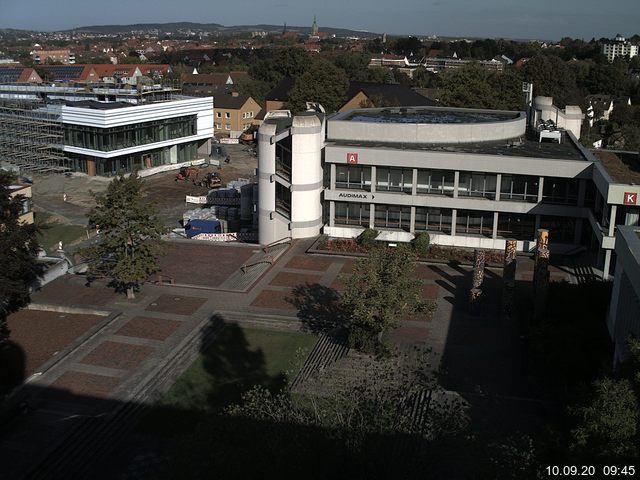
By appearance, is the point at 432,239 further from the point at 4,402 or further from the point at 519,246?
the point at 4,402

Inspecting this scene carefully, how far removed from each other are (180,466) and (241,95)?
79197 millimetres

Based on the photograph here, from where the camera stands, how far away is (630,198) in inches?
1225

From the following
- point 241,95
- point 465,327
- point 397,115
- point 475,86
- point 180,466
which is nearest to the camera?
point 180,466

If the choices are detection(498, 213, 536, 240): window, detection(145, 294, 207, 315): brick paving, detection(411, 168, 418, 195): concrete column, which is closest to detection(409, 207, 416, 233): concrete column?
detection(411, 168, 418, 195): concrete column

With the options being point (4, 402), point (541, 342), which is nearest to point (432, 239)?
point (541, 342)

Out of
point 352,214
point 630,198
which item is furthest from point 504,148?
point 630,198

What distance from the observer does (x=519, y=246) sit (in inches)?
1519

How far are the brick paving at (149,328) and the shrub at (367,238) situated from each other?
13.5m

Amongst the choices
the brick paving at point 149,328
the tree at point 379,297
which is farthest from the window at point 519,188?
the brick paving at point 149,328

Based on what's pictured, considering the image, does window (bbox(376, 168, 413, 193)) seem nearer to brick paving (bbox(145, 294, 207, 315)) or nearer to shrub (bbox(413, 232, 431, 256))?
shrub (bbox(413, 232, 431, 256))

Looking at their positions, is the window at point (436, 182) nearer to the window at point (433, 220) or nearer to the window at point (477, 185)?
the window at point (477, 185)

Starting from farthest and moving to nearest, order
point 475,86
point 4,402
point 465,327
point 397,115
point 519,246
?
point 475,86
point 397,115
point 519,246
point 465,327
point 4,402

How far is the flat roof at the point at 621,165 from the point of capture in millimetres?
34375

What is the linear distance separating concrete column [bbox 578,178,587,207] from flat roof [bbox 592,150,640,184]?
1.30 meters
